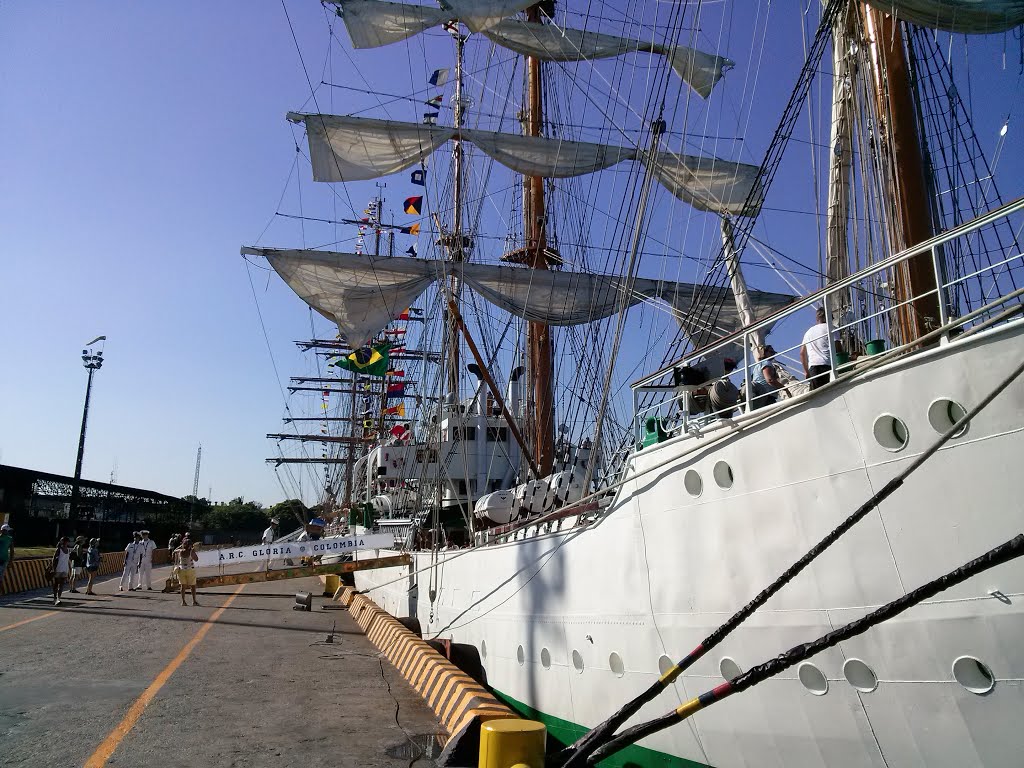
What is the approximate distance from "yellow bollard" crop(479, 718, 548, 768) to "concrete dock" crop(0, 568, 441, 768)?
1648mm

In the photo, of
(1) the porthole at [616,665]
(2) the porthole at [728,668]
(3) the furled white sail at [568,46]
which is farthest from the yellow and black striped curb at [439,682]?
(3) the furled white sail at [568,46]

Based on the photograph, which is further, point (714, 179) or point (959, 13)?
point (714, 179)

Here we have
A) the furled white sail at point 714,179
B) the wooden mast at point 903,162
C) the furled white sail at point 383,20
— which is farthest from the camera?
the furled white sail at point 383,20

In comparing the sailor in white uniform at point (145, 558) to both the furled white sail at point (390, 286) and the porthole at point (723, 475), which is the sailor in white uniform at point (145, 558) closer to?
the furled white sail at point (390, 286)

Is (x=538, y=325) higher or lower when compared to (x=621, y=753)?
higher

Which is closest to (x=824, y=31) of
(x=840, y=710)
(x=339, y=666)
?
(x=840, y=710)

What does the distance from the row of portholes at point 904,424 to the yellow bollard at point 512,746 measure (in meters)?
3.12

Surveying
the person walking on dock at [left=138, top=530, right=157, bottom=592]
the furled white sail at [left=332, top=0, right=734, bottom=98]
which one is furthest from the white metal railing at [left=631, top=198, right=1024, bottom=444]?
the person walking on dock at [left=138, top=530, right=157, bottom=592]

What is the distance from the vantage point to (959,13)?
9.12m

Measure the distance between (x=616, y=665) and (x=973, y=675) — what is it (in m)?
3.31

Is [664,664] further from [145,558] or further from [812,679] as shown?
[145,558]

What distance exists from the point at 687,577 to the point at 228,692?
18.8 feet

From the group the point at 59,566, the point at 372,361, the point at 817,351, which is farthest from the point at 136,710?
the point at 372,361

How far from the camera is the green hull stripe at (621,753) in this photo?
624cm
